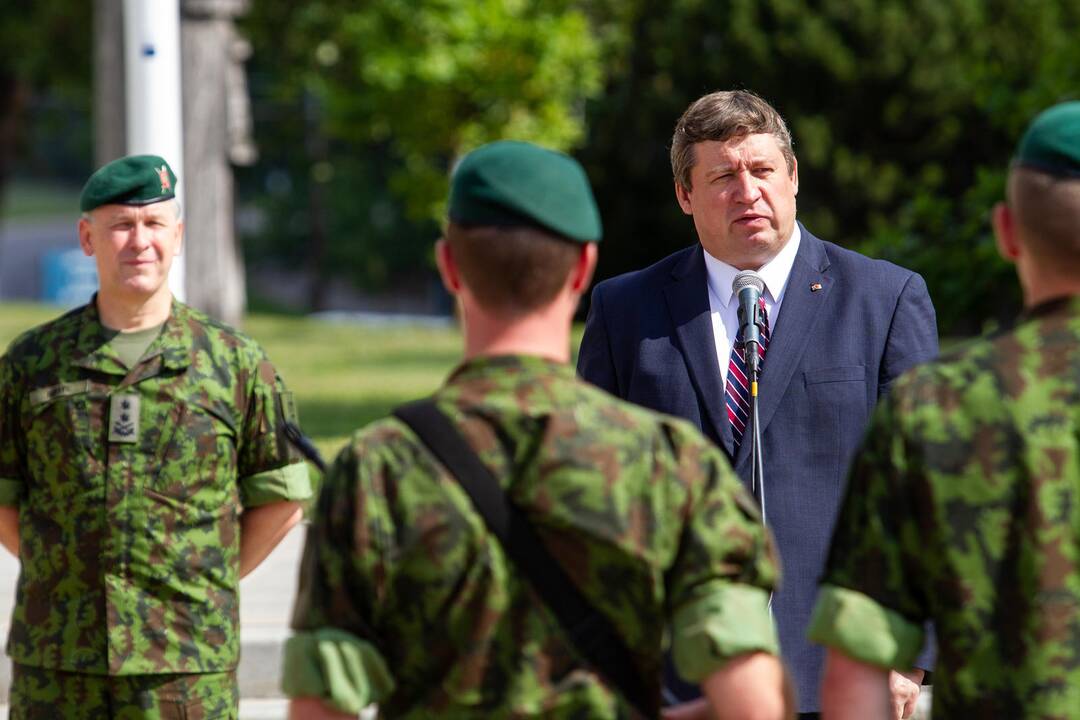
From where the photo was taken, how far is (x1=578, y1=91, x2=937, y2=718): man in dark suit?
13.6 ft

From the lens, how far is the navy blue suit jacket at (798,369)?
4.14 m

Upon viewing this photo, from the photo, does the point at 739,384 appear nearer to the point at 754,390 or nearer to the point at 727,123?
the point at 754,390

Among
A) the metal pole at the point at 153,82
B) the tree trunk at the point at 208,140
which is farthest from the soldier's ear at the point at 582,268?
the tree trunk at the point at 208,140

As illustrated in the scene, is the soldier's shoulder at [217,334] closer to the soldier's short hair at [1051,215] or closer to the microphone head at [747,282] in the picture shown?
the microphone head at [747,282]

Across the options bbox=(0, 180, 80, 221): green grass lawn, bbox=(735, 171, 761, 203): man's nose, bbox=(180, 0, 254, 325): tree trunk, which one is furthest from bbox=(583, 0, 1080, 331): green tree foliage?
bbox=(0, 180, 80, 221): green grass lawn

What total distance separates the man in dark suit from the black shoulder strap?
153 centimetres

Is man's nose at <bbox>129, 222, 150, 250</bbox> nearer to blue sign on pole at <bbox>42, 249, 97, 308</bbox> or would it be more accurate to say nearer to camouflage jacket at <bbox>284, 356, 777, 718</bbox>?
camouflage jacket at <bbox>284, 356, 777, 718</bbox>

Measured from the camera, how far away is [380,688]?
2.65m

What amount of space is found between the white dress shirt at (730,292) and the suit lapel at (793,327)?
0.03 m

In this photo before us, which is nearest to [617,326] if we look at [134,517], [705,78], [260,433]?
[260,433]

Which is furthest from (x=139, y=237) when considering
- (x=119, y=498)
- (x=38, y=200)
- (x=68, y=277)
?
(x=38, y=200)

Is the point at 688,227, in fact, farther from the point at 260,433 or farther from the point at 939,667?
the point at 939,667

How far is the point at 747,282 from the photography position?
429 cm

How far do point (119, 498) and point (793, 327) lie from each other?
1701 millimetres
